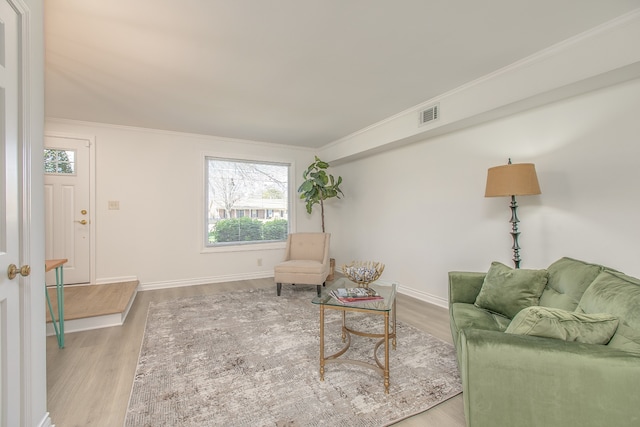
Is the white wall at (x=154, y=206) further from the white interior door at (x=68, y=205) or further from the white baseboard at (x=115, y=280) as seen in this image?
the white interior door at (x=68, y=205)

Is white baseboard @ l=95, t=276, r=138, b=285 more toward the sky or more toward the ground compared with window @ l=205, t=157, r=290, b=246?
more toward the ground

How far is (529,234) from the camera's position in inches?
107

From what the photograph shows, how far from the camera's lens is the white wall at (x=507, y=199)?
2.17 m

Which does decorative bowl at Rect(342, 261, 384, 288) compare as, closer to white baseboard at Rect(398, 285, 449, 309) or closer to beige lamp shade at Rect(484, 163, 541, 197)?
beige lamp shade at Rect(484, 163, 541, 197)

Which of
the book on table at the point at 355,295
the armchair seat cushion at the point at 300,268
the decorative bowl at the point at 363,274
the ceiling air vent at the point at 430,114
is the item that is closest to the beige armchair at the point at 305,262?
the armchair seat cushion at the point at 300,268

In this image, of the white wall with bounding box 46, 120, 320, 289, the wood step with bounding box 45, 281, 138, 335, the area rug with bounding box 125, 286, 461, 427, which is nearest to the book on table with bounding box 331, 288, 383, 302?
the area rug with bounding box 125, 286, 461, 427

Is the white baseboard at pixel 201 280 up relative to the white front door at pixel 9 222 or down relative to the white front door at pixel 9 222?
down

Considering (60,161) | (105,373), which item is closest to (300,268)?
(105,373)

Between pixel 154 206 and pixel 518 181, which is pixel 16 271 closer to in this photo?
pixel 518 181

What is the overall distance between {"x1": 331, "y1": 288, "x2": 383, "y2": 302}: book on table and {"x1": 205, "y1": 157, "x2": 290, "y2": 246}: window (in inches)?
125

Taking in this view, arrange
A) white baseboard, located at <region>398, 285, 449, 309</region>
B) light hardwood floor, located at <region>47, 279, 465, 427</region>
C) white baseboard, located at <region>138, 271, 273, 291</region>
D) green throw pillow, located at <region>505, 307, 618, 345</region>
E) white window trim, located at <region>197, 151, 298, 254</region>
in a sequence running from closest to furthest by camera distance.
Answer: green throw pillow, located at <region>505, 307, 618, 345</region>
light hardwood floor, located at <region>47, 279, 465, 427</region>
white baseboard, located at <region>398, 285, 449, 309</region>
white baseboard, located at <region>138, 271, 273, 291</region>
white window trim, located at <region>197, 151, 298, 254</region>

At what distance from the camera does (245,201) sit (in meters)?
5.09

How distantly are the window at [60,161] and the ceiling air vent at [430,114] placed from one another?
4537mm

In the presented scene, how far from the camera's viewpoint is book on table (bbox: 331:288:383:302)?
2.09 metres
